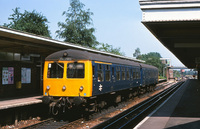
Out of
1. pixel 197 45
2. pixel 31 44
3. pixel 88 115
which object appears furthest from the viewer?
pixel 197 45

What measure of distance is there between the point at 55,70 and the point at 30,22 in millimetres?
37984

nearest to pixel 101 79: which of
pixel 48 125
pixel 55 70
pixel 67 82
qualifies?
pixel 67 82

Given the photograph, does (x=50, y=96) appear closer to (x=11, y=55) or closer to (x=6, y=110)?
(x=6, y=110)

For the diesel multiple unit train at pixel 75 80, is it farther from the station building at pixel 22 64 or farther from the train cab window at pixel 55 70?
the station building at pixel 22 64

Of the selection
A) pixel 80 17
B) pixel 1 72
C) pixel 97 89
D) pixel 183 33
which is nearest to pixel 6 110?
pixel 1 72

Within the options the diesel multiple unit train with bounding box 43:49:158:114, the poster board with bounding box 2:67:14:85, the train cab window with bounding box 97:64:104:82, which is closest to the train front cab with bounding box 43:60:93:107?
the diesel multiple unit train with bounding box 43:49:158:114

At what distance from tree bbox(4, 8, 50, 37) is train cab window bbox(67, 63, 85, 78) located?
1423 inches

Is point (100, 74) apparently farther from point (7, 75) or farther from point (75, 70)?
point (7, 75)

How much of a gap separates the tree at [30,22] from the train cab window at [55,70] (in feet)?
116

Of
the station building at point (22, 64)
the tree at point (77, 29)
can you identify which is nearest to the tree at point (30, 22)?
the tree at point (77, 29)

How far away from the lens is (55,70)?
35.8 ft

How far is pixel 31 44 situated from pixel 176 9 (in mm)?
7315

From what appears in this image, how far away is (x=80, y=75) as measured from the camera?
409 inches

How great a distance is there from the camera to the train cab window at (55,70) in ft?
35.3
